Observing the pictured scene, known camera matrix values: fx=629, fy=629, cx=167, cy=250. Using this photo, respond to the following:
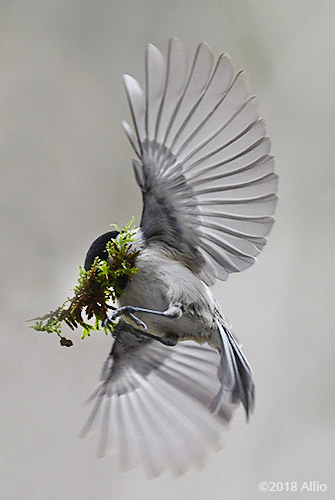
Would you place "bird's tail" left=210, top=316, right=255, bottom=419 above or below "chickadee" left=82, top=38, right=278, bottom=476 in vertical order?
below

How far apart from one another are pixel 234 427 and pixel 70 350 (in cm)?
49

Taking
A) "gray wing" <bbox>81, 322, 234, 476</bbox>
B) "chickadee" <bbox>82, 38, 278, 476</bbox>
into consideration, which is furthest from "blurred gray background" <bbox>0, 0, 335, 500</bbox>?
"chickadee" <bbox>82, 38, 278, 476</bbox>

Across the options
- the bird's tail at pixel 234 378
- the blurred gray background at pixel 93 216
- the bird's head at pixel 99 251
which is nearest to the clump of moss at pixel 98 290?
the bird's head at pixel 99 251

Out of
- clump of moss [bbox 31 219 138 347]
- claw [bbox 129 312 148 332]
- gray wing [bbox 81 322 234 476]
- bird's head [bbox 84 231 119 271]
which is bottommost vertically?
gray wing [bbox 81 322 234 476]

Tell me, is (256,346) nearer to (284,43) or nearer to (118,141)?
(118,141)

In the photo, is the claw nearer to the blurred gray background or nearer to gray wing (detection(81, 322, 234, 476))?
gray wing (detection(81, 322, 234, 476))

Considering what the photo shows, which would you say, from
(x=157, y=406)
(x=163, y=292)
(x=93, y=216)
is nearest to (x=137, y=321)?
(x=163, y=292)

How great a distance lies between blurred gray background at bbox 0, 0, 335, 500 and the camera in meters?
1.62

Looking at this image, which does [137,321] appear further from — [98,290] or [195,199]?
[195,199]

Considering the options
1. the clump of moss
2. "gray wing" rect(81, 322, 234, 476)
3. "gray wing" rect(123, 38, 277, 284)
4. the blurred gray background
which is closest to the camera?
"gray wing" rect(123, 38, 277, 284)

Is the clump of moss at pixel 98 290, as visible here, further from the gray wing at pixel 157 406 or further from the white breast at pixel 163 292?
the gray wing at pixel 157 406

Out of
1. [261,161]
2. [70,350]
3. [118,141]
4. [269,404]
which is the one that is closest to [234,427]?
[269,404]

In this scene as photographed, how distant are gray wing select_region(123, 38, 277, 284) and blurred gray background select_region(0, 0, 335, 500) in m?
0.63

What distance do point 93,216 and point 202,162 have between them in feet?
2.43
